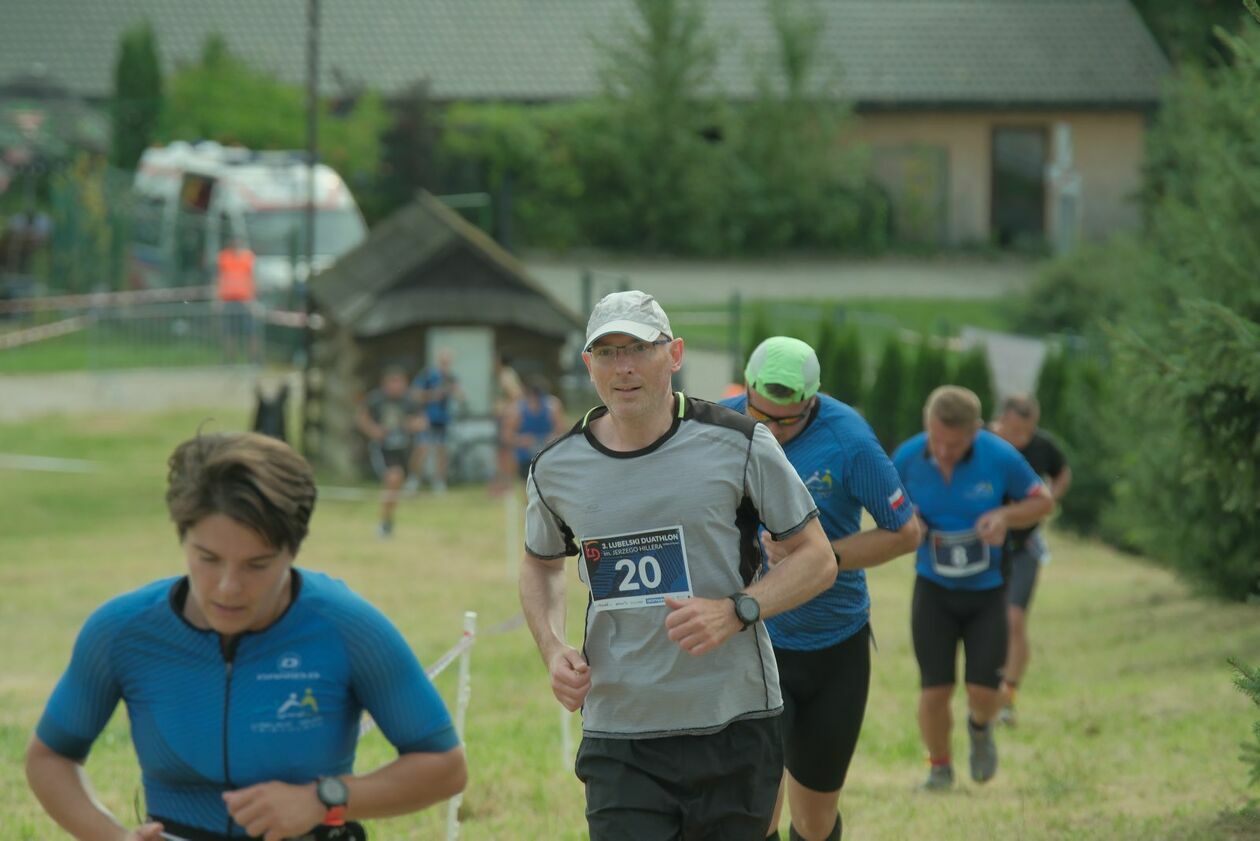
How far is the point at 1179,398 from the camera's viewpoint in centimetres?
777

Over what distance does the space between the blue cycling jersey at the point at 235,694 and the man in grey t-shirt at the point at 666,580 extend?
109cm

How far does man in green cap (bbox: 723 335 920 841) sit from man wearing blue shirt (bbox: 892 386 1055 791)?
2.42 meters

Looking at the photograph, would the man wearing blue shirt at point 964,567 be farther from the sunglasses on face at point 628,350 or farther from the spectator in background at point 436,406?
the spectator in background at point 436,406

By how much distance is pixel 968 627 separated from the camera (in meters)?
9.02

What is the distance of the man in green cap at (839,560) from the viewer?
6.17 metres

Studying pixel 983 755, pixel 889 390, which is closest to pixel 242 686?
pixel 983 755

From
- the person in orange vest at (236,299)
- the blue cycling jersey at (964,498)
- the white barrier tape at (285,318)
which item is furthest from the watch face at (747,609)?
the person in orange vest at (236,299)

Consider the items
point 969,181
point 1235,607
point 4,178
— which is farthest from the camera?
point 969,181

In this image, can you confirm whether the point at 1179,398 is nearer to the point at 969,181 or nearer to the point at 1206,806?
the point at 1206,806

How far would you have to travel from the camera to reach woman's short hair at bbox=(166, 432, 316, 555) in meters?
3.53

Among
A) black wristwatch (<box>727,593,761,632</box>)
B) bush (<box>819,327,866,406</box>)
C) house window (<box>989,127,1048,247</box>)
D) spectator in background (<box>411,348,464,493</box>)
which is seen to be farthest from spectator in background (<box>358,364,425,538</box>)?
house window (<box>989,127,1048,247</box>)

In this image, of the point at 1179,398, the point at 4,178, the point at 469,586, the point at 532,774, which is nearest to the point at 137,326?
the point at 4,178

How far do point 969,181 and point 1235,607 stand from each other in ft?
101

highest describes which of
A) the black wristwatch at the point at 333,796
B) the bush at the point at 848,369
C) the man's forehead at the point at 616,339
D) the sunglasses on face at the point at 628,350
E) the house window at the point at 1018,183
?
the house window at the point at 1018,183
